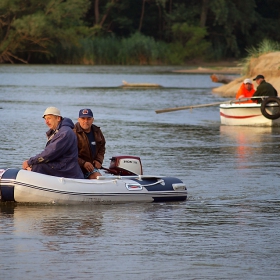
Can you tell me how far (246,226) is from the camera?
10.8m

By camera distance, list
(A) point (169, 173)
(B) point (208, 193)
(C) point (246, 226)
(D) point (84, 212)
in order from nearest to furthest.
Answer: (C) point (246, 226), (D) point (84, 212), (B) point (208, 193), (A) point (169, 173)

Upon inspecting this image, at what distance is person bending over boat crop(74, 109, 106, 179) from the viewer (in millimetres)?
12352

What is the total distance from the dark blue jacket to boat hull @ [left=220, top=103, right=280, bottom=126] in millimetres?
12461

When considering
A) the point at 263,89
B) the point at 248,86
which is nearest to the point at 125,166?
the point at 263,89

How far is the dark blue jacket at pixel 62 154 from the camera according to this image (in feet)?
38.4

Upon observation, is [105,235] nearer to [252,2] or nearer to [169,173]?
[169,173]

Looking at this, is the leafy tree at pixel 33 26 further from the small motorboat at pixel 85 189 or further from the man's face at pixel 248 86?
the small motorboat at pixel 85 189

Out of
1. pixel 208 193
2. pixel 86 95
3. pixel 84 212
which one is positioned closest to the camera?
pixel 84 212

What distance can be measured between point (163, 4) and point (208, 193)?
72674mm

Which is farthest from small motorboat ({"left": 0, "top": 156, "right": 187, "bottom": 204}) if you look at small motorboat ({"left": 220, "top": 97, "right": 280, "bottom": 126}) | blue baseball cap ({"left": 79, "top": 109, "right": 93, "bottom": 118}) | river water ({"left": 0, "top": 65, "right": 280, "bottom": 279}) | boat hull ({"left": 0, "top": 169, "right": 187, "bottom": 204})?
small motorboat ({"left": 220, "top": 97, "right": 280, "bottom": 126})

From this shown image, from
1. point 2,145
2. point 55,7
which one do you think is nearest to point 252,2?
point 55,7

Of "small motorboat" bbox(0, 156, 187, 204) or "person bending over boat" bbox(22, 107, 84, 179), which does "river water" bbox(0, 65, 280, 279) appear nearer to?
"small motorboat" bbox(0, 156, 187, 204)

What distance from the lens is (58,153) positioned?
11758mm

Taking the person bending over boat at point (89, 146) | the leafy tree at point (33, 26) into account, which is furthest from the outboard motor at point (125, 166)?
the leafy tree at point (33, 26)
